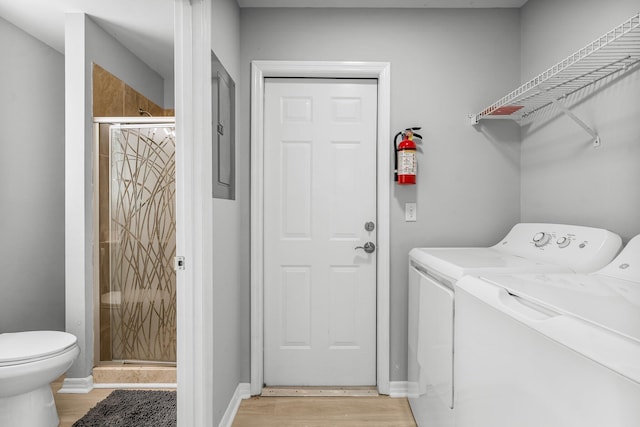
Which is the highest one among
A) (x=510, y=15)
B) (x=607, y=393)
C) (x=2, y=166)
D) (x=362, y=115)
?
(x=510, y=15)

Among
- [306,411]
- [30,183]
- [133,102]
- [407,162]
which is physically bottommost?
[306,411]

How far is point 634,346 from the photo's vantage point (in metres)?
0.64

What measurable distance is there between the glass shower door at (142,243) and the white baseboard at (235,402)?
631 mm

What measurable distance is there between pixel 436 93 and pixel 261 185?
1.24 metres

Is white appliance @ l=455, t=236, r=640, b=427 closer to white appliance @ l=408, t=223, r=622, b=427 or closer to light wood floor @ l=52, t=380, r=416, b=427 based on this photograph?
white appliance @ l=408, t=223, r=622, b=427

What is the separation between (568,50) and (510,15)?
0.61 metres

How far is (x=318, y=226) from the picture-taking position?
237 cm

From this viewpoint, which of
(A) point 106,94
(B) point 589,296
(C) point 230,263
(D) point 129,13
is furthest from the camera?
(A) point 106,94

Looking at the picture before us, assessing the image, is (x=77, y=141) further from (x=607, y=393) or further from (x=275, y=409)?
(x=607, y=393)

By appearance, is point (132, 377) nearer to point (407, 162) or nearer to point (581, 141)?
point (407, 162)

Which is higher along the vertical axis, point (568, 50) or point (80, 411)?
point (568, 50)

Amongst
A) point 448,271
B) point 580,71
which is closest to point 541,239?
point 448,271

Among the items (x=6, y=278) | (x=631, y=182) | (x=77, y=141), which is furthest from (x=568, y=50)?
(x=6, y=278)

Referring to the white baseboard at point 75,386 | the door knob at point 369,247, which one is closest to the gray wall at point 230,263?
the door knob at point 369,247
